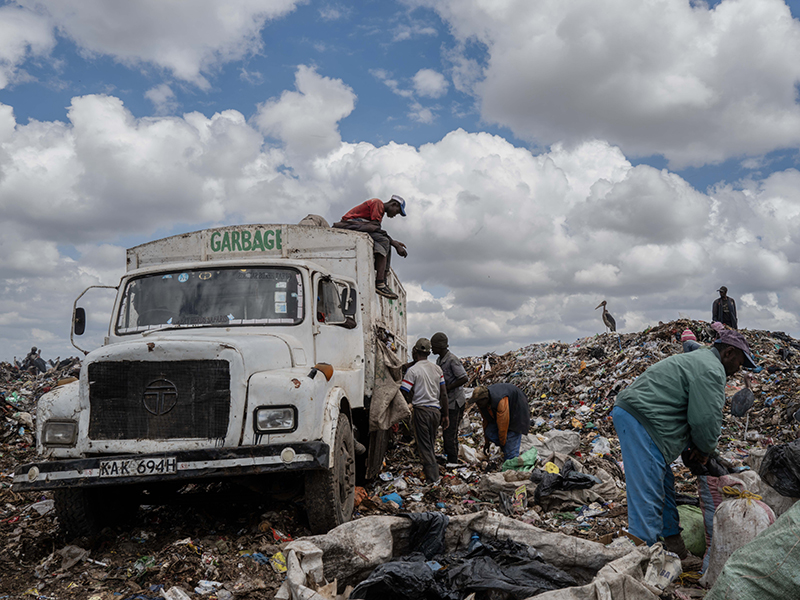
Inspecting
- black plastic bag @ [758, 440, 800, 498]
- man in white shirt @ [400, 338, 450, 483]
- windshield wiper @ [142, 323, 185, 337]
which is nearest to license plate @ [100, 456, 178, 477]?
windshield wiper @ [142, 323, 185, 337]

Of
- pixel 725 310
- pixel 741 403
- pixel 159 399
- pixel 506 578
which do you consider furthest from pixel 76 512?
pixel 725 310

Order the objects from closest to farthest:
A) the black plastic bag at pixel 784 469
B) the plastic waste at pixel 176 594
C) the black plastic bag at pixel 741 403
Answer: the plastic waste at pixel 176 594, the black plastic bag at pixel 784 469, the black plastic bag at pixel 741 403

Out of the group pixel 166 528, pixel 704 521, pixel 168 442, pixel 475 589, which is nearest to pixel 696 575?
pixel 704 521

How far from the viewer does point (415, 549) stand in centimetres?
384

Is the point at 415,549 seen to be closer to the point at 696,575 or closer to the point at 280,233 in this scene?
the point at 696,575

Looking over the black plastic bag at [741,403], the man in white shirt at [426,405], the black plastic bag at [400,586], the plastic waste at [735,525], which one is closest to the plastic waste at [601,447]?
the black plastic bag at [741,403]

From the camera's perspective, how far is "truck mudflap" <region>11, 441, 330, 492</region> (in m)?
4.28

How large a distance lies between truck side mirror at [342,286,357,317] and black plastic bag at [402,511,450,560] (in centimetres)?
249

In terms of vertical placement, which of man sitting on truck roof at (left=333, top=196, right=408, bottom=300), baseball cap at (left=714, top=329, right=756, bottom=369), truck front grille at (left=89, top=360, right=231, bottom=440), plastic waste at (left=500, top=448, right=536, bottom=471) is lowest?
plastic waste at (left=500, top=448, right=536, bottom=471)

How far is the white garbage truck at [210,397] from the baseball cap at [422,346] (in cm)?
175

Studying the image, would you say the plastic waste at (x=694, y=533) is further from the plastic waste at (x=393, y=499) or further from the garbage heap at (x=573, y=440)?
the plastic waste at (x=393, y=499)

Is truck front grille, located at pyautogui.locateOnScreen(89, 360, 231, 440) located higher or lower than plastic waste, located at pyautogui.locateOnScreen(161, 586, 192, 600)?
higher

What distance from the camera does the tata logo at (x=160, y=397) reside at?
4.49 m

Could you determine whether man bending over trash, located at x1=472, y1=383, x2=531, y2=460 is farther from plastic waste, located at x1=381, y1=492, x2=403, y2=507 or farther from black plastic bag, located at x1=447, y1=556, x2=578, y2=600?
black plastic bag, located at x1=447, y1=556, x2=578, y2=600
